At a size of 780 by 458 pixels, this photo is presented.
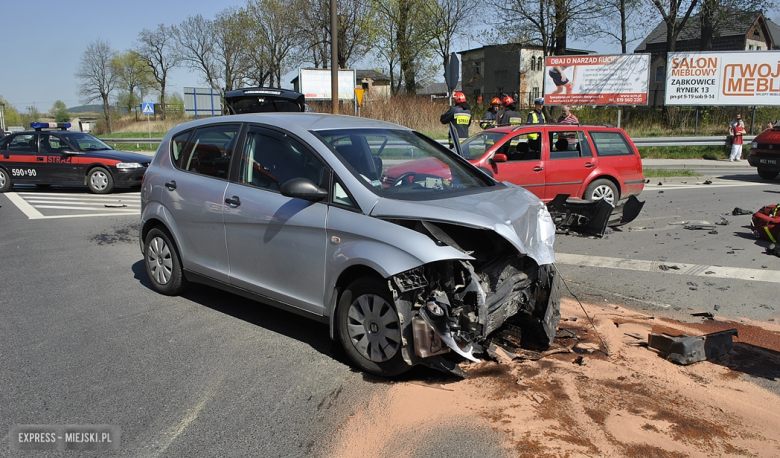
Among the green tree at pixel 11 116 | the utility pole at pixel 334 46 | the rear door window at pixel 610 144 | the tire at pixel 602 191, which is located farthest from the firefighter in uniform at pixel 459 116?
the green tree at pixel 11 116

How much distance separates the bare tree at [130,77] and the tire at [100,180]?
6875cm

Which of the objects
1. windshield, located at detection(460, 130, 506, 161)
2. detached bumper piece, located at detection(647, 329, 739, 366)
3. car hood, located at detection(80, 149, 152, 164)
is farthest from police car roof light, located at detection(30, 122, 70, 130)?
detached bumper piece, located at detection(647, 329, 739, 366)

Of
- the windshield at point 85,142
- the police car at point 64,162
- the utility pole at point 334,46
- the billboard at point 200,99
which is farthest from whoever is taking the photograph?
the billboard at point 200,99

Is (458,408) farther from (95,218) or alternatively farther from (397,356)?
(95,218)

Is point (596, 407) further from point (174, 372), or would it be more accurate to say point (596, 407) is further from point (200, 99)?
point (200, 99)

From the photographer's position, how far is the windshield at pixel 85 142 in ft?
47.7

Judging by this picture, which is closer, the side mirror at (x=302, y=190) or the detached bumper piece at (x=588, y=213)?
the side mirror at (x=302, y=190)

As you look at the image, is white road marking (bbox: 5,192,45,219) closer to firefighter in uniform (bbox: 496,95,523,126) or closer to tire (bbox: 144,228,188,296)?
tire (bbox: 144,228,188,296)

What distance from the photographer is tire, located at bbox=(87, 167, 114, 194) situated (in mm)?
14227

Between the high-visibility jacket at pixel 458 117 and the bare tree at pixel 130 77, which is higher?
the bare tree at pixel 130 77

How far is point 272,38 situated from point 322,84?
25863mm

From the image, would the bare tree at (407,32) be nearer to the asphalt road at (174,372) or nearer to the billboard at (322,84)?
the billboard at (322,84)

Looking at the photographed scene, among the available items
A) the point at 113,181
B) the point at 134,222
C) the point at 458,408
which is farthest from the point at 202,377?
the point at 113,181

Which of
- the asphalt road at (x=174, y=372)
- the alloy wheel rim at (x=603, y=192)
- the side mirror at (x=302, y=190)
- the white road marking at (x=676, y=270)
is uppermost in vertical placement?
the side mirror at (x=302, y=190)
